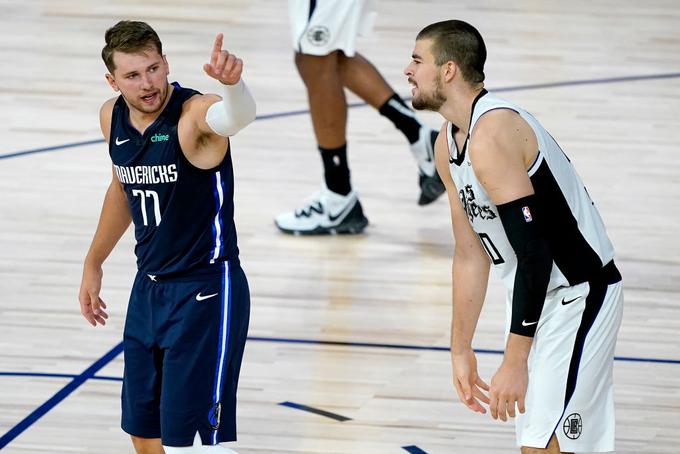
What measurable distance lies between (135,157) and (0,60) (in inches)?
249

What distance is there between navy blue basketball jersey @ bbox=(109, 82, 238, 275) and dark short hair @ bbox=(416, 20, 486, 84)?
2.07 ft

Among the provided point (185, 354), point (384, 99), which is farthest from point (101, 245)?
point (384, 99)

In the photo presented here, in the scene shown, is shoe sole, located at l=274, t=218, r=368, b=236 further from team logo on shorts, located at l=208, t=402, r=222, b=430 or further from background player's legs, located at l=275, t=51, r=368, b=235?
team logo on shorts, located at l=208, t=402, r=222, b=430

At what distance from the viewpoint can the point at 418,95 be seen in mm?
3279

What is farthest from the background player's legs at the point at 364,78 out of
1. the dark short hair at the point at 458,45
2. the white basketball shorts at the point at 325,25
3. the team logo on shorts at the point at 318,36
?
the dark short hair at the point at 458,45

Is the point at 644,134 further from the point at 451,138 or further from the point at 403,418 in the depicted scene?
the point at 451,138

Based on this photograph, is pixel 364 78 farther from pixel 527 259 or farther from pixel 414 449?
pixel 527 259

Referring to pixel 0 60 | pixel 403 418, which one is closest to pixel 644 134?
pixel 403 418

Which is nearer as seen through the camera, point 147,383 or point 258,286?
point 147,383

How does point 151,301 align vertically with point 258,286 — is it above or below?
above

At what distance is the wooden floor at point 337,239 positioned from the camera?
178 inches

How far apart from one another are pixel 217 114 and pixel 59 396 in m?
1.76

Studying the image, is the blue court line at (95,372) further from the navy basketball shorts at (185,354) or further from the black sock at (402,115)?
the black sock at (402,115)

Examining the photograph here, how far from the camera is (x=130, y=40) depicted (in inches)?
131
